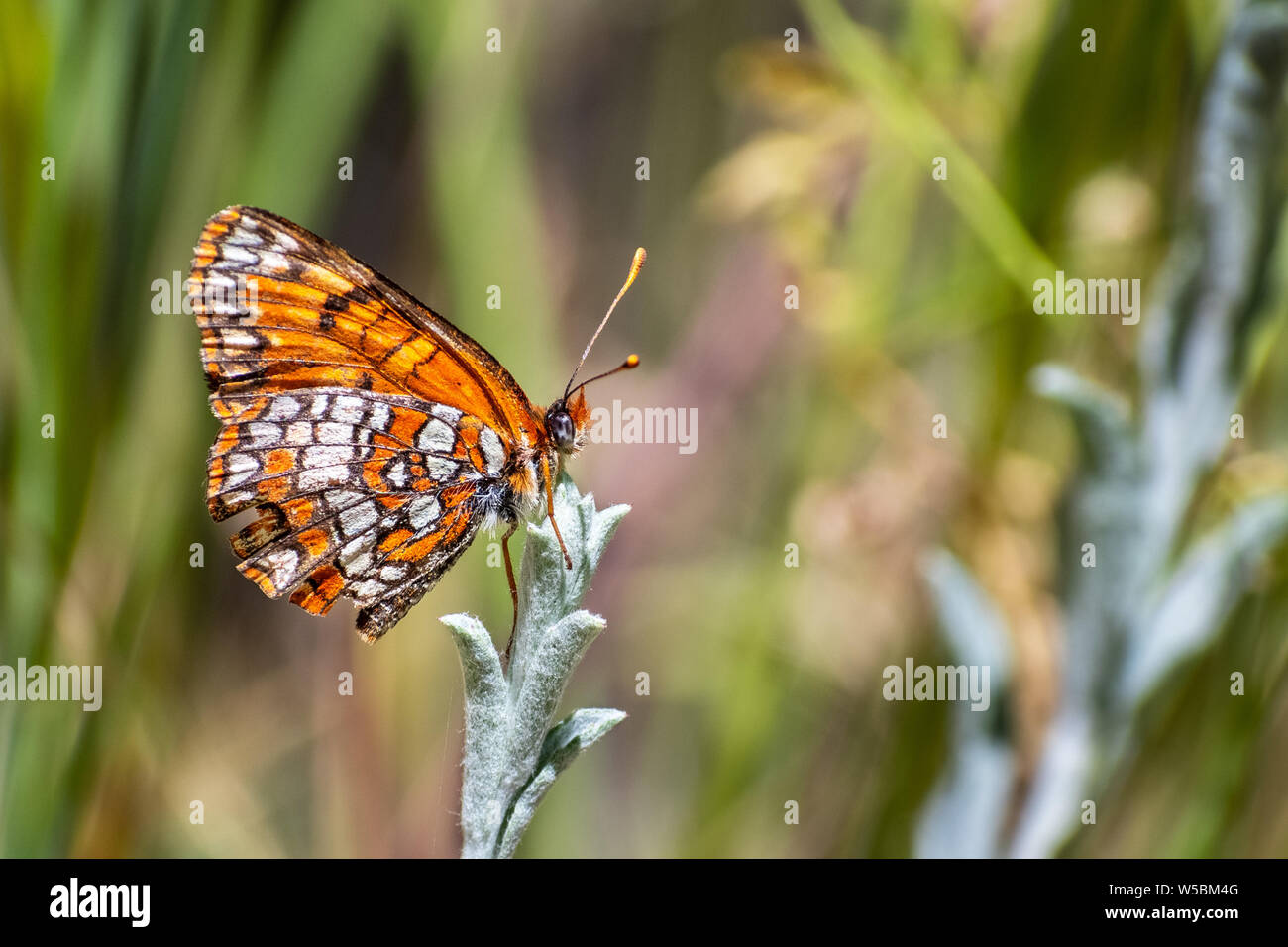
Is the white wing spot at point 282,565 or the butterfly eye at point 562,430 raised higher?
the butterfly eye at point 562,430

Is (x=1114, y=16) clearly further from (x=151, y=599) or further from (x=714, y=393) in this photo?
(x=151, y=599)

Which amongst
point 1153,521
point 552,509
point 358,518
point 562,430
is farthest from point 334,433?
point 1153,521

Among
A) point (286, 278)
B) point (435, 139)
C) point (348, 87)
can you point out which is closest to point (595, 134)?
point (435, 139)

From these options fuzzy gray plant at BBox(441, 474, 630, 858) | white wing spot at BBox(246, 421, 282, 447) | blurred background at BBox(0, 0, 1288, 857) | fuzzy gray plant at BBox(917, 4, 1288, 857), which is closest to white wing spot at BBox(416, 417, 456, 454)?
white wing spot at BBox(246, 421, 282, 447)

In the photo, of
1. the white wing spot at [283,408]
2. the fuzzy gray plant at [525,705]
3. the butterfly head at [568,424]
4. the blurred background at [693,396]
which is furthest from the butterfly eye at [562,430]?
the blurred background at [693,396]

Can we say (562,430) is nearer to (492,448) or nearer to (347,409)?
(492,448)

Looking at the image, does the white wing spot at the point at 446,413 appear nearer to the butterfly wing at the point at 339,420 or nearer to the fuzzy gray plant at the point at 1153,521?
the butterfly wing at the point at 339,420
